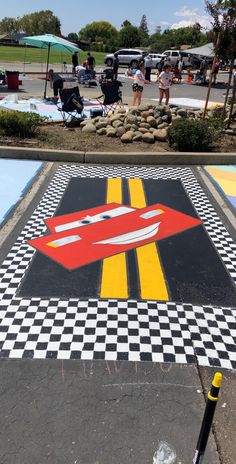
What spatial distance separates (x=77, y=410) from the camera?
283 centimetres

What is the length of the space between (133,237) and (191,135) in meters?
4.54

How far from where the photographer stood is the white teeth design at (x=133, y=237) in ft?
17.3

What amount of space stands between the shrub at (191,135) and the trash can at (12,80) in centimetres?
1201

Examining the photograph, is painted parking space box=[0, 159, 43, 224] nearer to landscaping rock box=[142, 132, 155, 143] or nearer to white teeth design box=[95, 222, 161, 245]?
white teeth design box=[95, 222, 161, 245]

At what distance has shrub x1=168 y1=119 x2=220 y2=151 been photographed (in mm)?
9164

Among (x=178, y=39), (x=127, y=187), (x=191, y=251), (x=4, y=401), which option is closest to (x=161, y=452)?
(x=4, y=401)

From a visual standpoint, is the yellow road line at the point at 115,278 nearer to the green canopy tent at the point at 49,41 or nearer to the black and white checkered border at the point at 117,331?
the black and white checkered border at the point at 117,331

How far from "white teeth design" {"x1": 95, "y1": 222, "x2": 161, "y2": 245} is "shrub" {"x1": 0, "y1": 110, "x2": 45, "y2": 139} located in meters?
5.32

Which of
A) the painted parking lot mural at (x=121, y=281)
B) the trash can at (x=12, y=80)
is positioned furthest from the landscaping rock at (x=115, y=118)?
the trash can at (x=12, y=80)

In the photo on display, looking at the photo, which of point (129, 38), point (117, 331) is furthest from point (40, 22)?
point (117, 331)

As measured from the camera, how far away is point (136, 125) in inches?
423

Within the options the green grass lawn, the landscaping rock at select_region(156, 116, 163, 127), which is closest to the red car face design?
the landscaping rock at select_region(156, 116, 163, 127)

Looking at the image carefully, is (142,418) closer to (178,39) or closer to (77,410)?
(77,410)

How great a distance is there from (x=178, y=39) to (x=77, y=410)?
97975 mm
